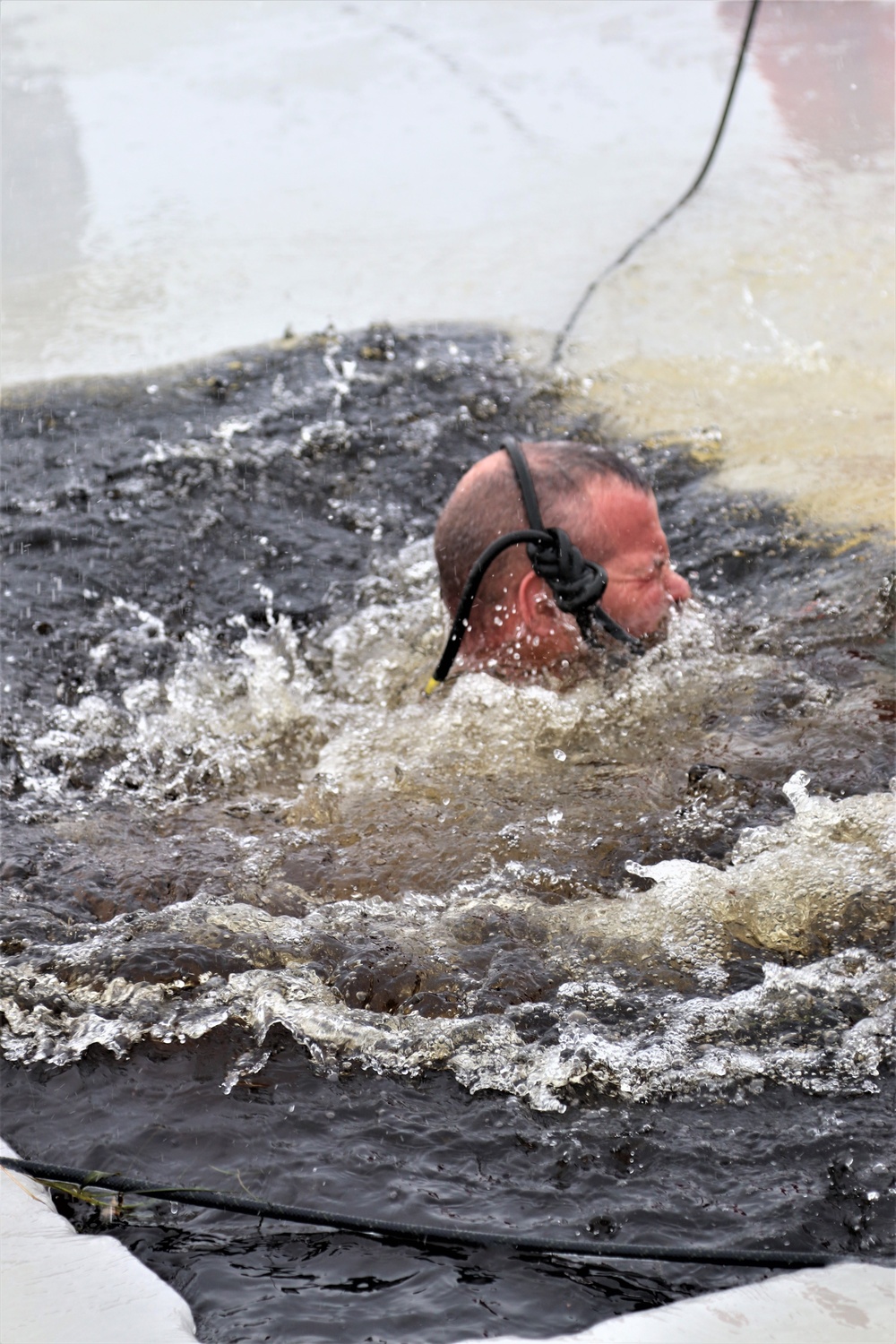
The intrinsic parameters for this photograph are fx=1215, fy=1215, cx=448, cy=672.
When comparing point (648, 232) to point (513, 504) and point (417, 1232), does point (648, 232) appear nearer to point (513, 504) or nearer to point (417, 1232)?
point (513, 504)

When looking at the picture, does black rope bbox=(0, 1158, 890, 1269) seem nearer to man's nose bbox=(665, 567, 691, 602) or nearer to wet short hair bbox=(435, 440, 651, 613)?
wet short hair bbox=(435, 440, 651, 613)

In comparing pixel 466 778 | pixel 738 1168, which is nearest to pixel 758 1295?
pixel 738 1168

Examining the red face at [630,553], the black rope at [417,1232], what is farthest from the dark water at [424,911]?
the red face at [630,553]

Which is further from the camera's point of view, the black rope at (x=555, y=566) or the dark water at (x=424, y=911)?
the black rope at (x=555, y=566)

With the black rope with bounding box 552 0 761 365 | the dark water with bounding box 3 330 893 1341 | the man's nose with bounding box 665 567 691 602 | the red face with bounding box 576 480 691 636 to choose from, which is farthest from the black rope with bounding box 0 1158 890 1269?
the black rope with bounding box 552 0 761 365

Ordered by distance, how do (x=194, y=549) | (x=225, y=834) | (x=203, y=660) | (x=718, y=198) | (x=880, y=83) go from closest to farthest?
(x=225, y=834) < (x=203, y=660) < (x=194, y=549) < (x=718, y=198) < (x=880, y=83)

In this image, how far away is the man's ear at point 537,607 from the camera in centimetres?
257

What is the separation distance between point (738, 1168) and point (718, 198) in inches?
205

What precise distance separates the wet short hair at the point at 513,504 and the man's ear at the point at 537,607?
1.7 inches

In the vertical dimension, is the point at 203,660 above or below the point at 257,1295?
below

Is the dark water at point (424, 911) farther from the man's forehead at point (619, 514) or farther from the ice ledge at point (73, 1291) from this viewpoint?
the man's forehead at point (619, 514)

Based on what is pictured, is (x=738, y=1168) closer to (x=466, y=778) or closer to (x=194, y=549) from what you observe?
(x=466, y=778)

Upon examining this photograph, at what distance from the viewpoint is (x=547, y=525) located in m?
2.57

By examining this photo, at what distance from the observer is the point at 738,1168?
1601 mm
